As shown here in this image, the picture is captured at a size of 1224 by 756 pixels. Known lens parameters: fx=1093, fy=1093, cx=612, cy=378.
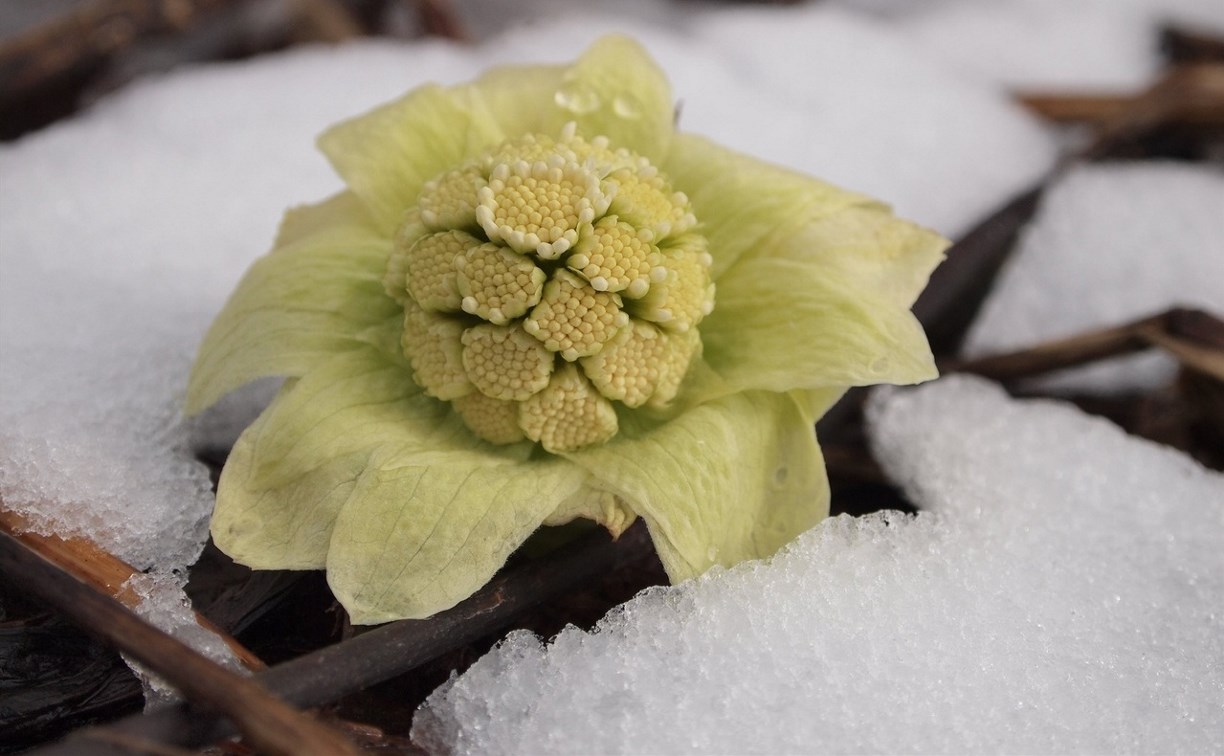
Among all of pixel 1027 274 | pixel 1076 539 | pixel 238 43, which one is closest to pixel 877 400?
pixel 1076 539

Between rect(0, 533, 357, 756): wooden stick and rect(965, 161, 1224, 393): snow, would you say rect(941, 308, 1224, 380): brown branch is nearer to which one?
rect(965, 161, 1224, 393): snow

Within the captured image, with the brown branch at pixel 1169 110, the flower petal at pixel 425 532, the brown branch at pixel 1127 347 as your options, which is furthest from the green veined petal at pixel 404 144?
the brown branch at pixel 1169 110

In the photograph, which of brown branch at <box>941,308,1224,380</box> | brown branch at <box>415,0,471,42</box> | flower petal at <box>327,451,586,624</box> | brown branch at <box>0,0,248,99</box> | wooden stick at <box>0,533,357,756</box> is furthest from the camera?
brown branch at <box>415,0,471,42</box>

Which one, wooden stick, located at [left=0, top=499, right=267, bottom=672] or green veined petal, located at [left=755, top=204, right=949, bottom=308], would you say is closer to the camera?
wooden stick, located at [left=0, top=499, right=267, bottom=672]

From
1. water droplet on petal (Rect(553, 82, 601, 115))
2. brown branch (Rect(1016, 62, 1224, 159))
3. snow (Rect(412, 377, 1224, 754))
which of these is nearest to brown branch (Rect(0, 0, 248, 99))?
water droplet on petal (Rect(553, 82, 601, 115))

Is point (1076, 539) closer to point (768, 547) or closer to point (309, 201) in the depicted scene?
point (768, 547)

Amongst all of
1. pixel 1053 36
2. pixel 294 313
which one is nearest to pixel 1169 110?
pixel 1053 36

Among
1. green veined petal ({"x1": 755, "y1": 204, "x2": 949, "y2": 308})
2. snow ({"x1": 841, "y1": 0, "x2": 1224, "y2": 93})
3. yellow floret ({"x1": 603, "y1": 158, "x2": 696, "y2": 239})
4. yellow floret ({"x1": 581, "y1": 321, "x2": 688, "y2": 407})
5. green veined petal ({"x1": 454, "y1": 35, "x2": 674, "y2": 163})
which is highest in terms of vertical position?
green veined petal ({"x1": 454, "y1": 35, "x2": 674, "y2": 163})
